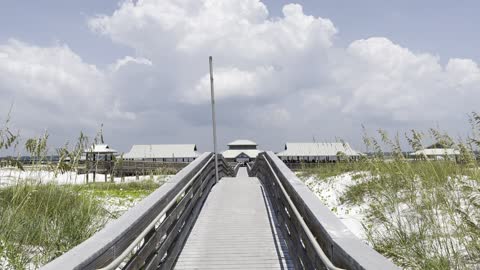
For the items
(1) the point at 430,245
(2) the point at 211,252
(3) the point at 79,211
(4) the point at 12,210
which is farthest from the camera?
(2) the point at 211,252

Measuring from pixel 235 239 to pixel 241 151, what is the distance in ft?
210

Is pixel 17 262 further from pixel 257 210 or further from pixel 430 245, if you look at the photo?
pixel 257 210

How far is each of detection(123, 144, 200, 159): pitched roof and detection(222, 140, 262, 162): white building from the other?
6528mm

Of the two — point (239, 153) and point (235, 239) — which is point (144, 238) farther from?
point (239, 153)

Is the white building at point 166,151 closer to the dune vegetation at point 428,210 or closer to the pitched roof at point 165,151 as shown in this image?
the pitched roof at point 165,151

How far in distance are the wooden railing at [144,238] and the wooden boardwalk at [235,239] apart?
26cm

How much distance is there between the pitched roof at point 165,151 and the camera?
7276 centimetres

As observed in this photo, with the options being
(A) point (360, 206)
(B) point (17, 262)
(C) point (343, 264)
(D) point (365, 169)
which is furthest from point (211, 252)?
(D) point (365, 169)

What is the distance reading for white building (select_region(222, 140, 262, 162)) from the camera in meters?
68.8

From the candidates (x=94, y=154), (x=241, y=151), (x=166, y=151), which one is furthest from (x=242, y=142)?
(x=94, y=154)

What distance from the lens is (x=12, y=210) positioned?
4.68 m

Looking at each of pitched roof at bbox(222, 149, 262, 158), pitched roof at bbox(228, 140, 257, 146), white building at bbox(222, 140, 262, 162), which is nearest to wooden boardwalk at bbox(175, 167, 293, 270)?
white building at bbox(222, 140, 262, 162)

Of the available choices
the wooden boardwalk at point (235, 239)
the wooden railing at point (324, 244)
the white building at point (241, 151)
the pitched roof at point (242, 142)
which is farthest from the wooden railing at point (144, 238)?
the pitched roof at point (242, 142)

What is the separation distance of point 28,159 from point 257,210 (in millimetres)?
5017
